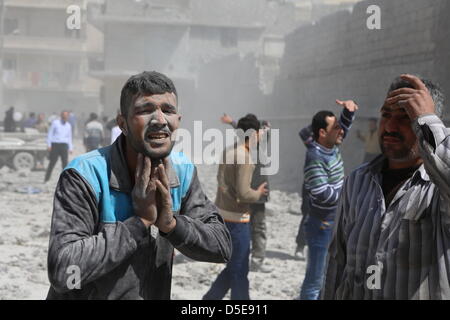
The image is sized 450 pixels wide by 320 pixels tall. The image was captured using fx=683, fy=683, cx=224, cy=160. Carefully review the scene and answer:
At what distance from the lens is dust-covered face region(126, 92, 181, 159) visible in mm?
2221

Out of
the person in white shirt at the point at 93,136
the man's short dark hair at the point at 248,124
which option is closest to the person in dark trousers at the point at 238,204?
the man's short dark hair at the point at 248,124

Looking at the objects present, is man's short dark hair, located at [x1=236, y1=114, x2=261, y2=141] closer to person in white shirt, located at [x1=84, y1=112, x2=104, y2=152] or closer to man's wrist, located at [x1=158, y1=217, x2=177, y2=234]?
man's wrist, located at [x1=158, y1=217, x2=177, y2=234]

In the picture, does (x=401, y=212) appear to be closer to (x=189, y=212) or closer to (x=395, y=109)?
(x=395, y=109)

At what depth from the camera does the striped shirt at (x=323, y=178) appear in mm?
5031

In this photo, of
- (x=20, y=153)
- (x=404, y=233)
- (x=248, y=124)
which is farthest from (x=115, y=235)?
(x=20, y=153)

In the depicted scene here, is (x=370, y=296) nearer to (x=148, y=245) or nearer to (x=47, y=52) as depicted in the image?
(x=148, y=245)

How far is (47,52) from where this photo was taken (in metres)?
49.3

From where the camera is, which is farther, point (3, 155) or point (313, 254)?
point (3, 155)

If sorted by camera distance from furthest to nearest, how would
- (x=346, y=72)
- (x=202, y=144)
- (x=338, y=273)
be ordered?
(x=202, y=144), (x=346, y=72), (x=338, y=273)

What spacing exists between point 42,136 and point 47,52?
30.0 m

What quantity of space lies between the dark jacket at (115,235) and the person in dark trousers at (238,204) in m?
2.82

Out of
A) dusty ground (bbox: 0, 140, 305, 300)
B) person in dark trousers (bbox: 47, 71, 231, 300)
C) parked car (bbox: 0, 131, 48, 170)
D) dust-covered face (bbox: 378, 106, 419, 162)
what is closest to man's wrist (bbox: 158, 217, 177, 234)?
person in dark trousers (bbox: 47, 71, 231, 300)

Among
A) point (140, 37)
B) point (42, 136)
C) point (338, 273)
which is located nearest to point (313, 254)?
point (338, 273)

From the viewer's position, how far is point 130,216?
2.27m
